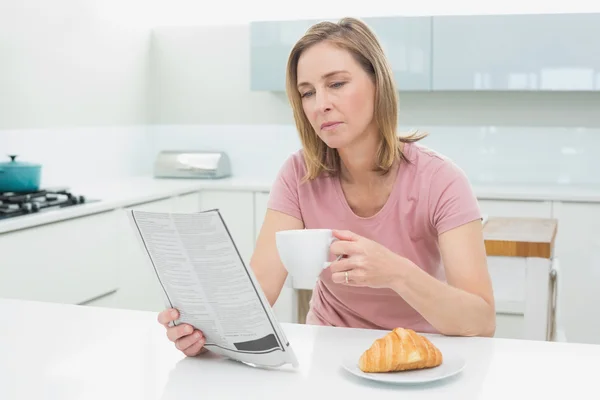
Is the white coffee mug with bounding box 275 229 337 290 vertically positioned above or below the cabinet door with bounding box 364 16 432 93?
below

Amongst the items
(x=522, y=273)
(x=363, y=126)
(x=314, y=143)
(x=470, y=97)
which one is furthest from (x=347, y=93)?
(x=470, y=97)

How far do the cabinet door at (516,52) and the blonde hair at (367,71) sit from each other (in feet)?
7.12

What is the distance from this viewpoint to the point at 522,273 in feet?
7.57

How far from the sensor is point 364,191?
1.75 metres

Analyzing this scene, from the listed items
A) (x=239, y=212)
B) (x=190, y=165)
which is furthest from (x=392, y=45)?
(x=190, y=165)

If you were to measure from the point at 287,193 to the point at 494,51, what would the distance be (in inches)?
90.6

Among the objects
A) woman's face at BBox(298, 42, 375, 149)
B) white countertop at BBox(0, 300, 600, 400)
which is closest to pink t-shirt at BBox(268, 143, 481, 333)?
woman's face at BBox(298, 42, 375, 149)

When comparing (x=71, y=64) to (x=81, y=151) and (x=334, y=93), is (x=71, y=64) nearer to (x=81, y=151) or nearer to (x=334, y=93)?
(x=81, y=151)

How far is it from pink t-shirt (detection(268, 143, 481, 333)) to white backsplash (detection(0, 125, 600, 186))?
2.16 meters

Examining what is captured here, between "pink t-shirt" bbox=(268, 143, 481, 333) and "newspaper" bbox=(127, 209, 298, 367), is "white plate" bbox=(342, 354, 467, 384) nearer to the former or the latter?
"newspaper" bbox=(127, 209, 298, 367)

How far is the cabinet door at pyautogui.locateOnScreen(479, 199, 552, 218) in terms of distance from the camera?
11.8 feet

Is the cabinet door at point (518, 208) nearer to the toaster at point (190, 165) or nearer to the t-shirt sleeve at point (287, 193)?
the toaster at point (190, 165)

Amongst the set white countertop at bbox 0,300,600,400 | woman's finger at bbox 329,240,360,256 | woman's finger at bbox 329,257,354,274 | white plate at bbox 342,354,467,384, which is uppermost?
woman's finger at bbox 329,240,360,256

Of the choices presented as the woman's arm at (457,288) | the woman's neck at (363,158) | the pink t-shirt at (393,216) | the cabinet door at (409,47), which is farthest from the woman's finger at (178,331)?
the cabinet door at (409,47)
